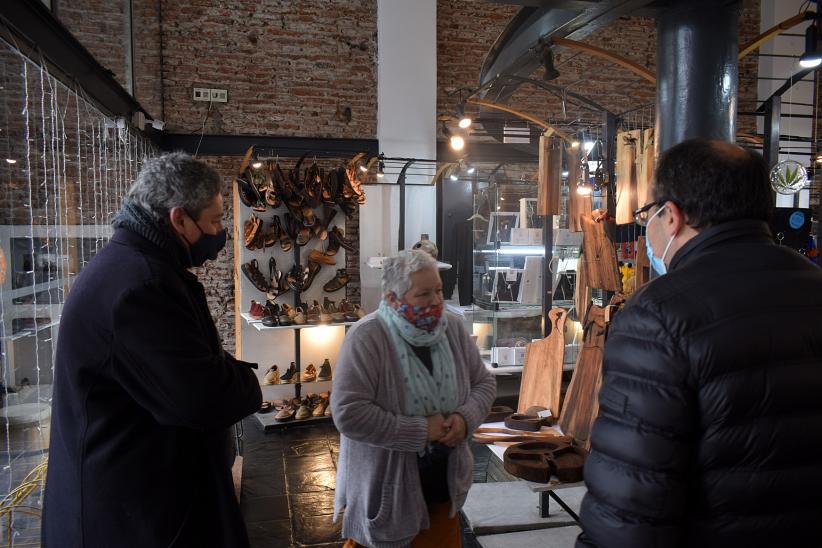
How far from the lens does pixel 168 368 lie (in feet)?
4.37

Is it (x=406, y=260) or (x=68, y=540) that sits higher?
(x=406, y=260)

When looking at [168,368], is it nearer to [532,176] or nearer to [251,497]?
[251,497]

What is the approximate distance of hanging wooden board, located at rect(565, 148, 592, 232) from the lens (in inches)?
150

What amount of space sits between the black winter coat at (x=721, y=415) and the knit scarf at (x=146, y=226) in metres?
1.13

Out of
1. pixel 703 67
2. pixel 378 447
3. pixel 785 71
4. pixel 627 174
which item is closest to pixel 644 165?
pixel 627 174

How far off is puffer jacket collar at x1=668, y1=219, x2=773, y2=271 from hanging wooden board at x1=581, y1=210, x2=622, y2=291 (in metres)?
2.50

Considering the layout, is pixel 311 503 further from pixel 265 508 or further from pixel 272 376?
pixel 272 376

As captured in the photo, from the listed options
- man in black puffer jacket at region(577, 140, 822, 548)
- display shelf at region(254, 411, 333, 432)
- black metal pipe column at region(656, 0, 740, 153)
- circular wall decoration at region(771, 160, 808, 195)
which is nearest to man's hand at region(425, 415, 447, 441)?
man in black puffer jacket at region(577, 140, 822, 548)

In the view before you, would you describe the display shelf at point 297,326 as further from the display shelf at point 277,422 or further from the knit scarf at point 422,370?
the knit scarf at point 422,370

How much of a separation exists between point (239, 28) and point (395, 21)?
1880 millimetres

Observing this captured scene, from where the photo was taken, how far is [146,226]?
1.44 metres

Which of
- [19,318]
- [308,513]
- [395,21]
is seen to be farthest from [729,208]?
[395,21]

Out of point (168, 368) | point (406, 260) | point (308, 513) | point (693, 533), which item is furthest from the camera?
point (308, 513)

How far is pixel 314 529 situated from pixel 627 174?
2.80 m
